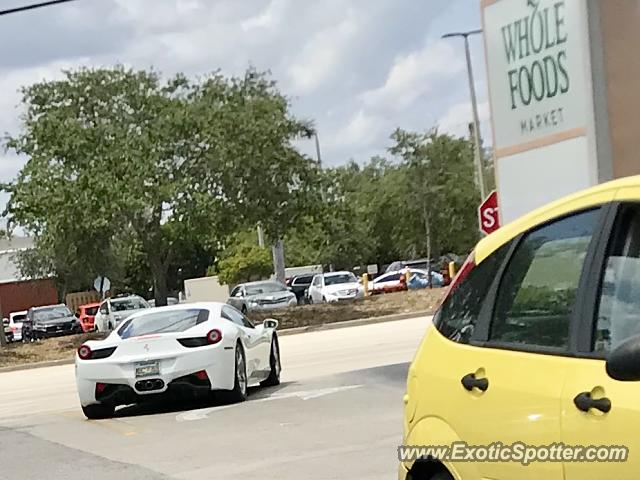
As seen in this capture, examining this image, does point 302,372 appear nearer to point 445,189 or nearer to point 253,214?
point 253,214

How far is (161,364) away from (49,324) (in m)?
32.7

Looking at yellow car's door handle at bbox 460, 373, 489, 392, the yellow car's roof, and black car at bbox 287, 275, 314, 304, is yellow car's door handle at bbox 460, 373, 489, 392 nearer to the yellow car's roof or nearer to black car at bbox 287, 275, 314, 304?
the yellow car's roof

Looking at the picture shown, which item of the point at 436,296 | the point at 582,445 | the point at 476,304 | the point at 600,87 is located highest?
the point at 600,87

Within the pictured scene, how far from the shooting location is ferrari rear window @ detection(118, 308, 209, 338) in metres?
14.2

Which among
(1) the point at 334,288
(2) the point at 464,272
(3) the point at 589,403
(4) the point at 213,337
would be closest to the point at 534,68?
(4) the point at 213,337

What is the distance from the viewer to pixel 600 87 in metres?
14.7

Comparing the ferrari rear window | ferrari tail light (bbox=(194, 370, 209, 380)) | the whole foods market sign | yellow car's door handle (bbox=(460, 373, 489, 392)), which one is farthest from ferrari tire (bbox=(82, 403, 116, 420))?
yellow car's door handle (bbox=(460, 373, 489, 392))

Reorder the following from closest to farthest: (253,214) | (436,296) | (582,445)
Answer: (582,445) → (253,214) → (436,296)

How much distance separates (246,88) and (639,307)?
3125 cm

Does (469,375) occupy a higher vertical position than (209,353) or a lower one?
higher

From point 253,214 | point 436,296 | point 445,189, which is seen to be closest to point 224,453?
point 253,214

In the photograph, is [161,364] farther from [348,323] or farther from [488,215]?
[348,323]

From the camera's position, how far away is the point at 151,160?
3303 cm

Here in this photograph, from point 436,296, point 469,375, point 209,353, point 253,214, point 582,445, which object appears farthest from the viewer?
point 436,296
